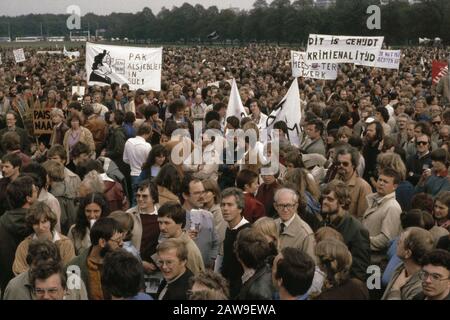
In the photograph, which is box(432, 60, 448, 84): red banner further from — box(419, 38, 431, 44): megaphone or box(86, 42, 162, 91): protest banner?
box(419, 38, 431, 44): megaphone

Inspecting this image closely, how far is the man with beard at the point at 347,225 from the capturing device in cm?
570

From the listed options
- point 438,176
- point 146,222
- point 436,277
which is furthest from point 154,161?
point 436,277

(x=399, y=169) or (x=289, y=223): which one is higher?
(x=399, y=169)

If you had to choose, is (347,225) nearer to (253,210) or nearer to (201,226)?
(253,210)

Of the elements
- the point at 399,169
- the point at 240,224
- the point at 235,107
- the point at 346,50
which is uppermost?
the point at 346,50

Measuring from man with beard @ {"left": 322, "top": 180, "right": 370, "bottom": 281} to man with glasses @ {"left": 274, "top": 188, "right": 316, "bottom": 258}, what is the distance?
27 cm

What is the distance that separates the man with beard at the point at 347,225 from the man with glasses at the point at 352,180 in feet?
2.90

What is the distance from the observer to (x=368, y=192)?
722 cm

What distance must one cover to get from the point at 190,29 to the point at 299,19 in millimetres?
32388

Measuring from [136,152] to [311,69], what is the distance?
9459mm

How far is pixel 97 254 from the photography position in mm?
5301

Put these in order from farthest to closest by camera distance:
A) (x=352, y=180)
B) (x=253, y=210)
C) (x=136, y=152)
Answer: (x=136, y=152), (x=352, y=180), (x=253, y=210)

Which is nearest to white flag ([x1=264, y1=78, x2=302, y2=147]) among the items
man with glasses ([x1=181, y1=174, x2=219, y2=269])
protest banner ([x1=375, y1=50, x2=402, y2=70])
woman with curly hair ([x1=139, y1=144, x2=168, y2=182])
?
woman with curly hair ([x1=139, y1=144, x2=168, y2=182])
